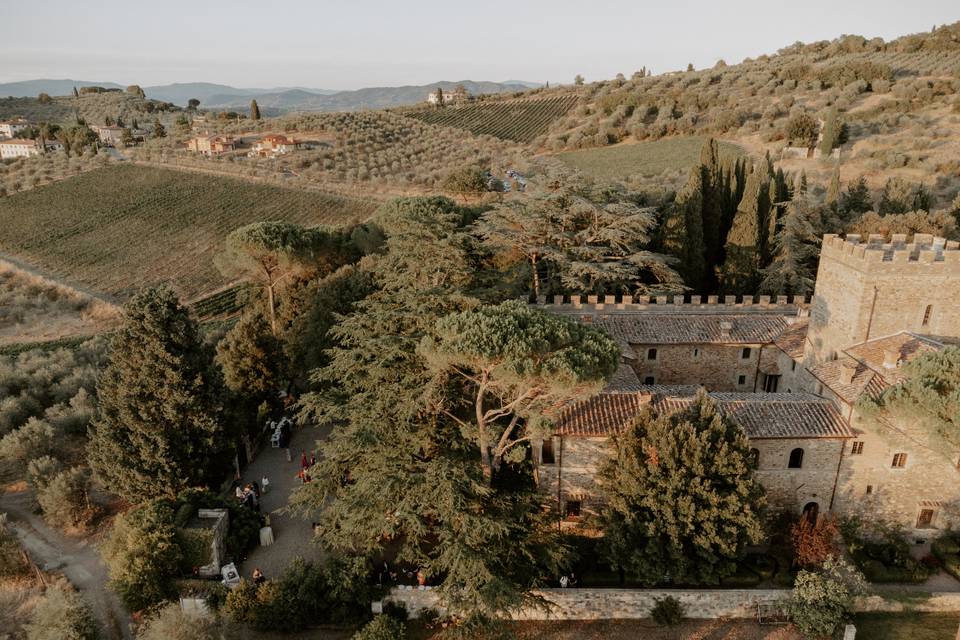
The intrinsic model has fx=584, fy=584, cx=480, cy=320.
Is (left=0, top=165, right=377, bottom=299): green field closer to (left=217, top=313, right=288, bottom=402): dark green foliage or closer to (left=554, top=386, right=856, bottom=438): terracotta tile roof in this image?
(left=217, top=313, right=288, bottom=402): dark green foliage

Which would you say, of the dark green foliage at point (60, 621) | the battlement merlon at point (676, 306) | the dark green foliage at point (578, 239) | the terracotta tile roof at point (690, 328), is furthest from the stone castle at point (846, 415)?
the dark green foliage at point (60, 621)

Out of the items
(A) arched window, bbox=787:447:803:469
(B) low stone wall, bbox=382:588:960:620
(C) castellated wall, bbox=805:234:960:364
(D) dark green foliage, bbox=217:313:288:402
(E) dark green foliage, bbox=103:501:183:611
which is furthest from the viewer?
(D) dark green foliage, bbox=217:313:288:402

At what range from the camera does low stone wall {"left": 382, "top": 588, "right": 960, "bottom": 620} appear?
15.7 meters

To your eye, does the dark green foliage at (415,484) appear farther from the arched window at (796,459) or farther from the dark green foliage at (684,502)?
the arched window at (796,459)

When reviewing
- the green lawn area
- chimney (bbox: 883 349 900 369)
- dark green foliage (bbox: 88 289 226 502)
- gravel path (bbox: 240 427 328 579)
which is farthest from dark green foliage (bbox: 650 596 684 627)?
dark green foliage (bbox: 88 289 226 502)

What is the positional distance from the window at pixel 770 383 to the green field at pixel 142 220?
3655 cm

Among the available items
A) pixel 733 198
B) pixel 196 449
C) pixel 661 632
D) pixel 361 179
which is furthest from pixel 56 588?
pixel 361 179

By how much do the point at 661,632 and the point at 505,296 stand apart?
11.8 metres

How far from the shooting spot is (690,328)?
Result: 23422 millimetres

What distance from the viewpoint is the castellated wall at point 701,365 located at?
2317cm

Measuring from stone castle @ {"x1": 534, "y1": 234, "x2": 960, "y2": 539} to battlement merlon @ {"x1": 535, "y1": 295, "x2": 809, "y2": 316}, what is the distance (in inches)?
178

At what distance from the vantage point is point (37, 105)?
12781 centimetres

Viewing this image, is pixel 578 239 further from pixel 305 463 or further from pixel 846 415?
pixel 305 463

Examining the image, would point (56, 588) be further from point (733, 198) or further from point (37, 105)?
point (37, 105)
